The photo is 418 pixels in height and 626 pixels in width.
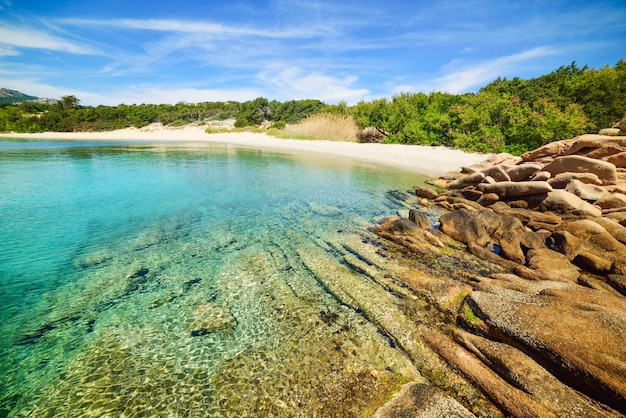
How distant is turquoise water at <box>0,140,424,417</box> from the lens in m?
3.06

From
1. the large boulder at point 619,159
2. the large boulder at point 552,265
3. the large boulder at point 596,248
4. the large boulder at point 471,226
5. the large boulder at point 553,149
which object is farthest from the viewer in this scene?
the large boulder at point 553,149

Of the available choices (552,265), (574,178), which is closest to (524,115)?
(574,178)

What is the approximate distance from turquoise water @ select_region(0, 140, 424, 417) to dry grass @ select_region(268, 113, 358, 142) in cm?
2644

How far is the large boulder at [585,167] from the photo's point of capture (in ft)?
32.2

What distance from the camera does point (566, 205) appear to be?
8.23m

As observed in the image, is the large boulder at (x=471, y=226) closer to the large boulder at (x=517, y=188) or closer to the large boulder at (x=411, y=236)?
the large boulder at (x=411, y=236)

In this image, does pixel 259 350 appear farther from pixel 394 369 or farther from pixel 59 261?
pixel 59 261

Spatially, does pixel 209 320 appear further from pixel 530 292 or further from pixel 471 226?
pixel 471 226

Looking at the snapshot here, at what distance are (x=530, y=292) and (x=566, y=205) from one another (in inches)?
235

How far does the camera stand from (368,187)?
547 inches

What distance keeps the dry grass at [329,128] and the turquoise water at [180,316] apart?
1041 inches

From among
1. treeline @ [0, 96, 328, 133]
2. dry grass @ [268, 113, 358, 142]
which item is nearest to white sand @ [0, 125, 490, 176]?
dry grass @ [268, 113, 358, 142]

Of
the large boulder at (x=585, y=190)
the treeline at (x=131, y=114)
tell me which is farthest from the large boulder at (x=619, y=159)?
the treeline at (x=131, y=114)

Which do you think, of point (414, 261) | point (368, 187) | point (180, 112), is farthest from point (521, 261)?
point (180, 112)
